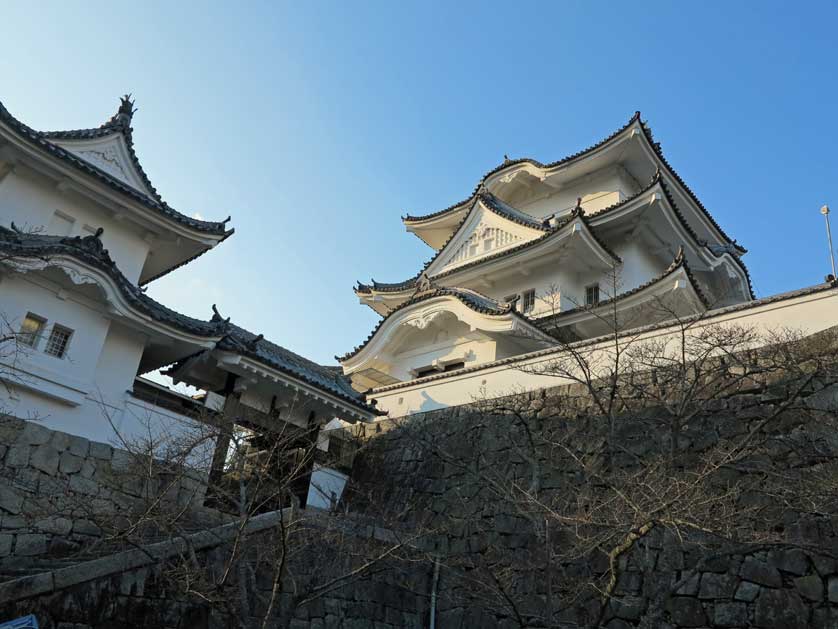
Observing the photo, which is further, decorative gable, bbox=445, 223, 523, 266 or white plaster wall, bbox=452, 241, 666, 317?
decorative gable, bbox=445, 223, 523, 266

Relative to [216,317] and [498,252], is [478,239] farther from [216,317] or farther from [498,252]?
[216,317]

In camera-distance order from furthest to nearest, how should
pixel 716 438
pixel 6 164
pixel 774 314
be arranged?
pixel 6 164 → pixel 774 314 → pixel 716 438

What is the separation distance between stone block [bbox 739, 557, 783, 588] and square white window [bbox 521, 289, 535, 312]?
977 centimetres

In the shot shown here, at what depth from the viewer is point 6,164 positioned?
1123cm

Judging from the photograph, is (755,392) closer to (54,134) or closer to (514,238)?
(514,238)

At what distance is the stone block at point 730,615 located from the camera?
6930mm

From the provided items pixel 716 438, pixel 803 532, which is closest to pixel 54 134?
pixel 716 438

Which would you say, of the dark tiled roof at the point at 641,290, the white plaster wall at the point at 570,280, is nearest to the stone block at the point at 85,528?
the dark tiled roof at the point at 641,290

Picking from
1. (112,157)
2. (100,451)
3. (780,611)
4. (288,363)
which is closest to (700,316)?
(780,611)

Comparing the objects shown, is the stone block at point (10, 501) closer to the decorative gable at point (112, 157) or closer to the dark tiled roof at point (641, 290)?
the decorative gable at point (112, 157)

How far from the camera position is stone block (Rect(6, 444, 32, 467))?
26.0 ft

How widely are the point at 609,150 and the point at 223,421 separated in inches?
536

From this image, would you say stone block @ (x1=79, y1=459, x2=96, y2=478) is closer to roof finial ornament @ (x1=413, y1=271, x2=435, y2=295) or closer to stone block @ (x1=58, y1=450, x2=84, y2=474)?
stone block @ (x1=58, y1=450, x2=84, y2=474)

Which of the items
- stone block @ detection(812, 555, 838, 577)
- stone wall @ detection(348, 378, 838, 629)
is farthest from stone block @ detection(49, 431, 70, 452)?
stone block @ detection(812, 555, 838, 577)
